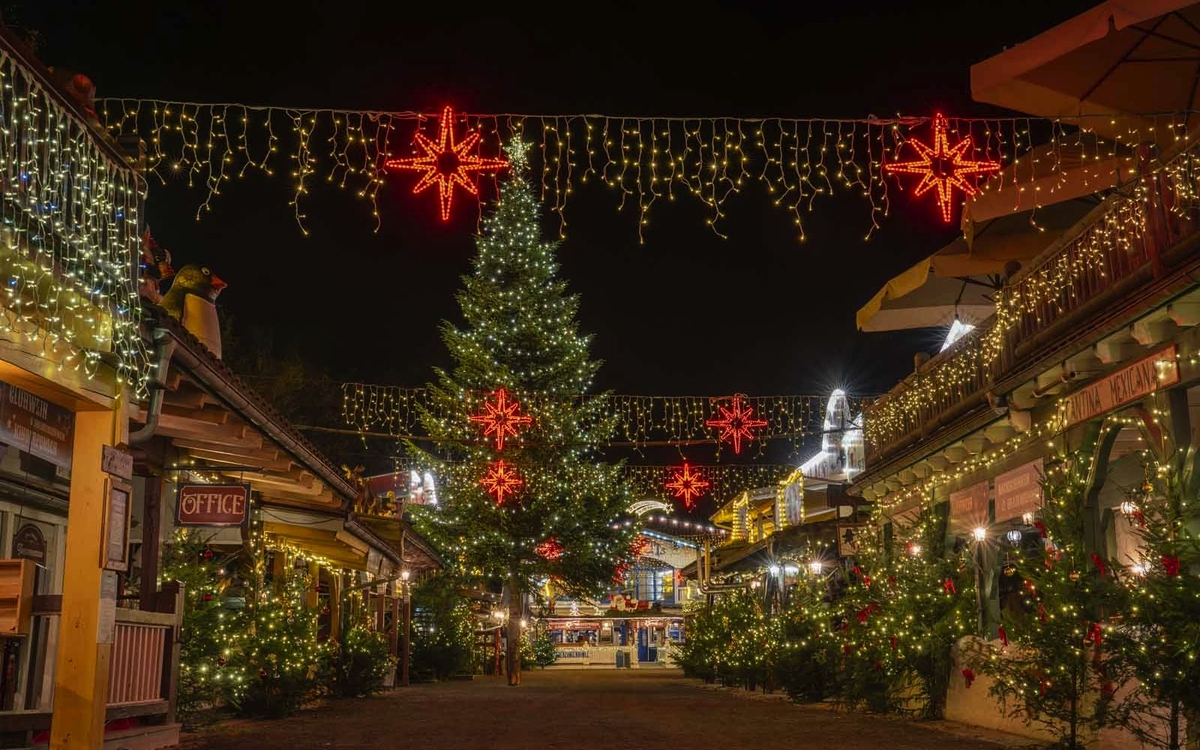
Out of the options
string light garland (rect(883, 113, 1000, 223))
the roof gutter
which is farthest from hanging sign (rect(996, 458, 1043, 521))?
the roof gutter

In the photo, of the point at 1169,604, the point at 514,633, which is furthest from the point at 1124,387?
the point at 514,633

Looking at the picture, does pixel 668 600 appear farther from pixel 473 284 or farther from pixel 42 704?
pixel 42 704

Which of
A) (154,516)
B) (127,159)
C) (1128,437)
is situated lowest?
(154,516)

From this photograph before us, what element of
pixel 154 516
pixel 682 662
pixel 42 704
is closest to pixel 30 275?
pixel 154 516

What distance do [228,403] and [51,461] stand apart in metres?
1.74

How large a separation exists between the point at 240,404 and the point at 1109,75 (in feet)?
28.8

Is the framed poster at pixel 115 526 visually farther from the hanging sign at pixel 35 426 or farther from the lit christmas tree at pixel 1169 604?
the lit christmas tree at pixel 1169 604

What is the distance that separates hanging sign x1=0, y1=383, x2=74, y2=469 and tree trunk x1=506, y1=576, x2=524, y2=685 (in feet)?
74.1

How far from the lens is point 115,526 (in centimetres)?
875

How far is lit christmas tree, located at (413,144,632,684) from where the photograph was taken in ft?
129

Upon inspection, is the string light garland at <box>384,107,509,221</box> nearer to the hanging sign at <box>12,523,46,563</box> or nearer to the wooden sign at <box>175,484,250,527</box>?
the wooden sign at <box>175,484,250,527</box>

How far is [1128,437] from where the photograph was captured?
11672 mm

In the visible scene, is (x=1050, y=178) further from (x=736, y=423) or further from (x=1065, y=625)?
(x=736, y=423)

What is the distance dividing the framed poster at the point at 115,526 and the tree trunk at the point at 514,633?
79.7 feet
